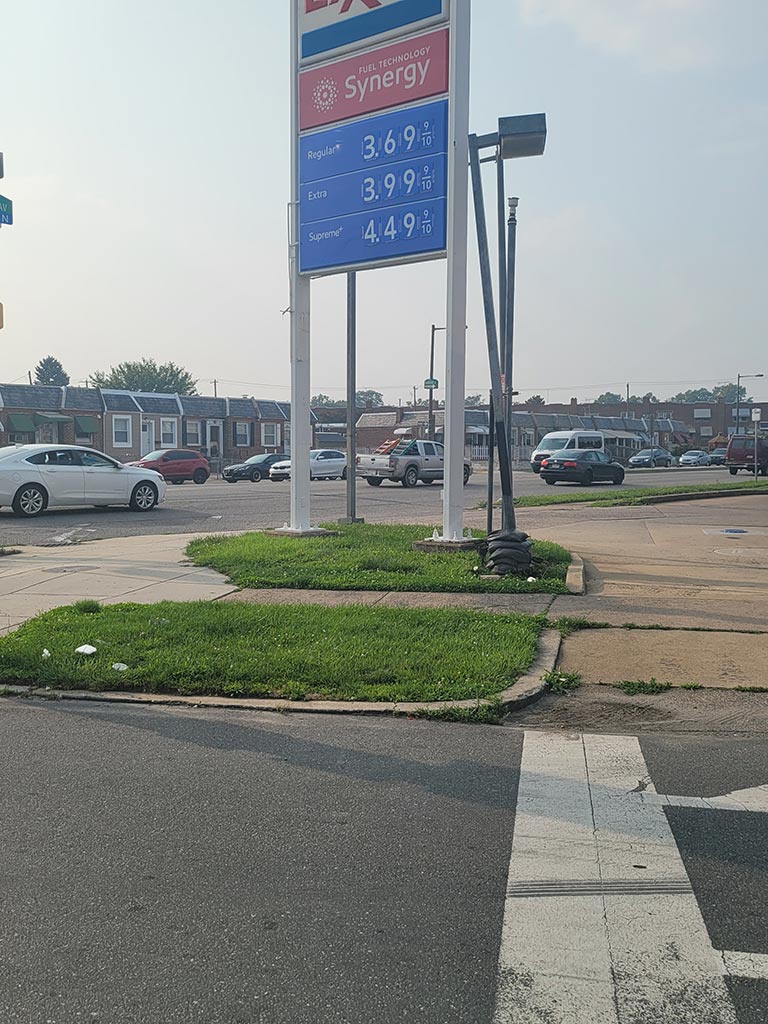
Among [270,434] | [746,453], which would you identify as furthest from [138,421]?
Answer: [746,453]

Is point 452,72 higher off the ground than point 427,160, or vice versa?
point 452,72

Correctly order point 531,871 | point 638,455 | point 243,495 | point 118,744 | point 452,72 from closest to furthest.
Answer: point 531,871 < point 118,744 < point 452,72 < point 243,495 < point 638,455

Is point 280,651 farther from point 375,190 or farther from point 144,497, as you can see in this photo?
point 144,497

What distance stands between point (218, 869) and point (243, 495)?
2503 cm

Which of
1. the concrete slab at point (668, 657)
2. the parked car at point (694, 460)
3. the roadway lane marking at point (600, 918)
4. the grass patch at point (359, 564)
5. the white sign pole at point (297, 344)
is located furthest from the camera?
the parked car at point (694, 460)

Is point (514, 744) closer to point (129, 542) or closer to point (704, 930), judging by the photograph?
point (704, 930)

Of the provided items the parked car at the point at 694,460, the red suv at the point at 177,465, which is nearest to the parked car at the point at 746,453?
the red suv at the point at 177,465

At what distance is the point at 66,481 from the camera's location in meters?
19.8

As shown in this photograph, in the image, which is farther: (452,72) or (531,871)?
(452,72)

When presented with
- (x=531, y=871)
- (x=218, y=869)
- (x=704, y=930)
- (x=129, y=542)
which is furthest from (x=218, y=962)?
(x=129, y=542)

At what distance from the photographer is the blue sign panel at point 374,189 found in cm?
1259

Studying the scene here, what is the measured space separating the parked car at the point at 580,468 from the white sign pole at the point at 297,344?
23854 millimetres

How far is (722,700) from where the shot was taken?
6.27 meters

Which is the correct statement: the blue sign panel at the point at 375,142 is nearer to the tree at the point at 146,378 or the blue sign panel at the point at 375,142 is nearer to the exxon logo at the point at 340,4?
the exxon logo at the point at 340,4
